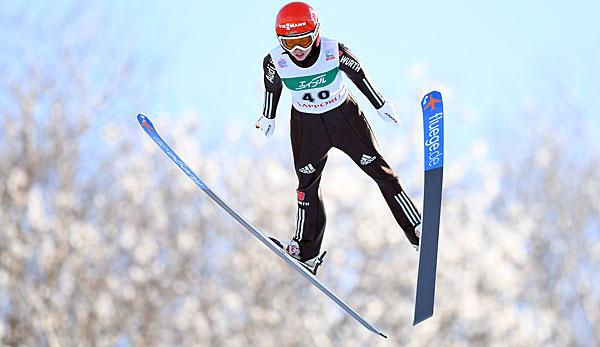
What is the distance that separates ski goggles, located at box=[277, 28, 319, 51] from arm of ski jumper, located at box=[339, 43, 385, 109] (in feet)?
0.76

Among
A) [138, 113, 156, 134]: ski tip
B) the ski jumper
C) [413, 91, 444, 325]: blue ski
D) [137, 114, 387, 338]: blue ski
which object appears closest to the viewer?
the ski jumper

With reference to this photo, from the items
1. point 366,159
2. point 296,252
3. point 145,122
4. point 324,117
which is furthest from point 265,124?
point 145,122

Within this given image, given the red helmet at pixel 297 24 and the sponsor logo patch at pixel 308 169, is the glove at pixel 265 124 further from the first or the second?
the red helmet at pixel 297 24

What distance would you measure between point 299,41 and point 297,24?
0.45 ft

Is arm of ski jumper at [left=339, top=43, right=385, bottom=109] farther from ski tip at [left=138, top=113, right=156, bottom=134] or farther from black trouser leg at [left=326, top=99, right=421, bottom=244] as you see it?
ski tip at [left=138, top=113, right=156, bottom=134]

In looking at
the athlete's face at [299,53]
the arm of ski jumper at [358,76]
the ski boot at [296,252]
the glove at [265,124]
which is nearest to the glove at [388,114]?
the arm of ski jumper at [358,76]

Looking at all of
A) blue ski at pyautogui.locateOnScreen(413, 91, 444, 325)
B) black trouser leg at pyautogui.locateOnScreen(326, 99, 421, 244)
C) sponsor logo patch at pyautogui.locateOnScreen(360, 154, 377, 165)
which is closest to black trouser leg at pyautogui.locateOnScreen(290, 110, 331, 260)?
black trouser leg at pyautogui.locateOnScreen(326, 99, 421, 244)

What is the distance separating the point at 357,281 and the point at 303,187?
47.2ft

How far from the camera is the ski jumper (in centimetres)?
555

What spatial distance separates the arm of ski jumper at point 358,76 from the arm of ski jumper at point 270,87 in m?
0.39

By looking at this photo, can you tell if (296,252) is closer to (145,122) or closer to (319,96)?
(319,96)

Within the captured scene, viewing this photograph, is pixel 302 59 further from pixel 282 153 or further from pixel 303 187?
pixel 282 153

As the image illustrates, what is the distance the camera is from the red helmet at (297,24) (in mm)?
5242

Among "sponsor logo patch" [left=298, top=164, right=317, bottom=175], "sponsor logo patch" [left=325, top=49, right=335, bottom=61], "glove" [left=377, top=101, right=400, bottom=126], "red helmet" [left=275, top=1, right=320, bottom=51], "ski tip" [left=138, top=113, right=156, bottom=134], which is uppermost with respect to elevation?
"red helmet" [left=275, top=1, right=320, bottom=51]
